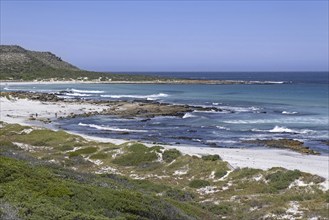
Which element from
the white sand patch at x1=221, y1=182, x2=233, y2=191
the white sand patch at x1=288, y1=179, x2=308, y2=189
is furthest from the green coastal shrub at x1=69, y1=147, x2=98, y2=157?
the white sand patch at x1=288, y1=179, x2=308, y2=189

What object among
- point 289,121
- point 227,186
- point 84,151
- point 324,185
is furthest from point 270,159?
point 289,121

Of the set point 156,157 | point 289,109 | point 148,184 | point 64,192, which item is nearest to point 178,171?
point 156,157

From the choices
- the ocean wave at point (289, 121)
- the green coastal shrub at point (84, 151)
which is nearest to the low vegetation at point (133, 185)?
the green coastal shrub at point (84, 151)

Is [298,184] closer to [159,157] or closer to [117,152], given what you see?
[159,157]

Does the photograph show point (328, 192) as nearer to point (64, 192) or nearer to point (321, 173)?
point (321, 173)

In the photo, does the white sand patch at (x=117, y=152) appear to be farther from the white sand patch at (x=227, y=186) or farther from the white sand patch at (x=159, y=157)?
the white sand patch at (x=227, y=186)

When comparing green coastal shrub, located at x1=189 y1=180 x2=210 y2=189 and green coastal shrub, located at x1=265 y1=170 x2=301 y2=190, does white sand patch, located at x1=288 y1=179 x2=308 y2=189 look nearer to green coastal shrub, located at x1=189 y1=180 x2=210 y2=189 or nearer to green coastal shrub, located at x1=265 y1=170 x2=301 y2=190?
green coastal shrub, located at x1=265 y1=170 x2=301 y2=190

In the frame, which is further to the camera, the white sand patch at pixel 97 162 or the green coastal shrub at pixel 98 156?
the green coastal shrub at pixel 98 156

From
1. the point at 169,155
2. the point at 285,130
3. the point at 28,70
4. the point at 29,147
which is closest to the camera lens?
the point at 169,155

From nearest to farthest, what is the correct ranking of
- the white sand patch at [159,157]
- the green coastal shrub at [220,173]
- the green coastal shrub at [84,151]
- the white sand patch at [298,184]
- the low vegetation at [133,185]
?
1. the low vegetation at [133,185]
2. the white sand patch at [298,184]
3. the green coastal shrub at [220,173]
4. the white sand patch at [159,157]
5. the green coastal shrub at [84,151]

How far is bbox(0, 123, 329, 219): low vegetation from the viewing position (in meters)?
12.6

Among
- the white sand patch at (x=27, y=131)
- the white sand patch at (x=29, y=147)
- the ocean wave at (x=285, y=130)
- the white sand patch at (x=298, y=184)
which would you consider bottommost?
the ocean wave at (x=285, y=130)

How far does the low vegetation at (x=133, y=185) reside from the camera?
12555 millimetres

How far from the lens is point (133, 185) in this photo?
21.9m
